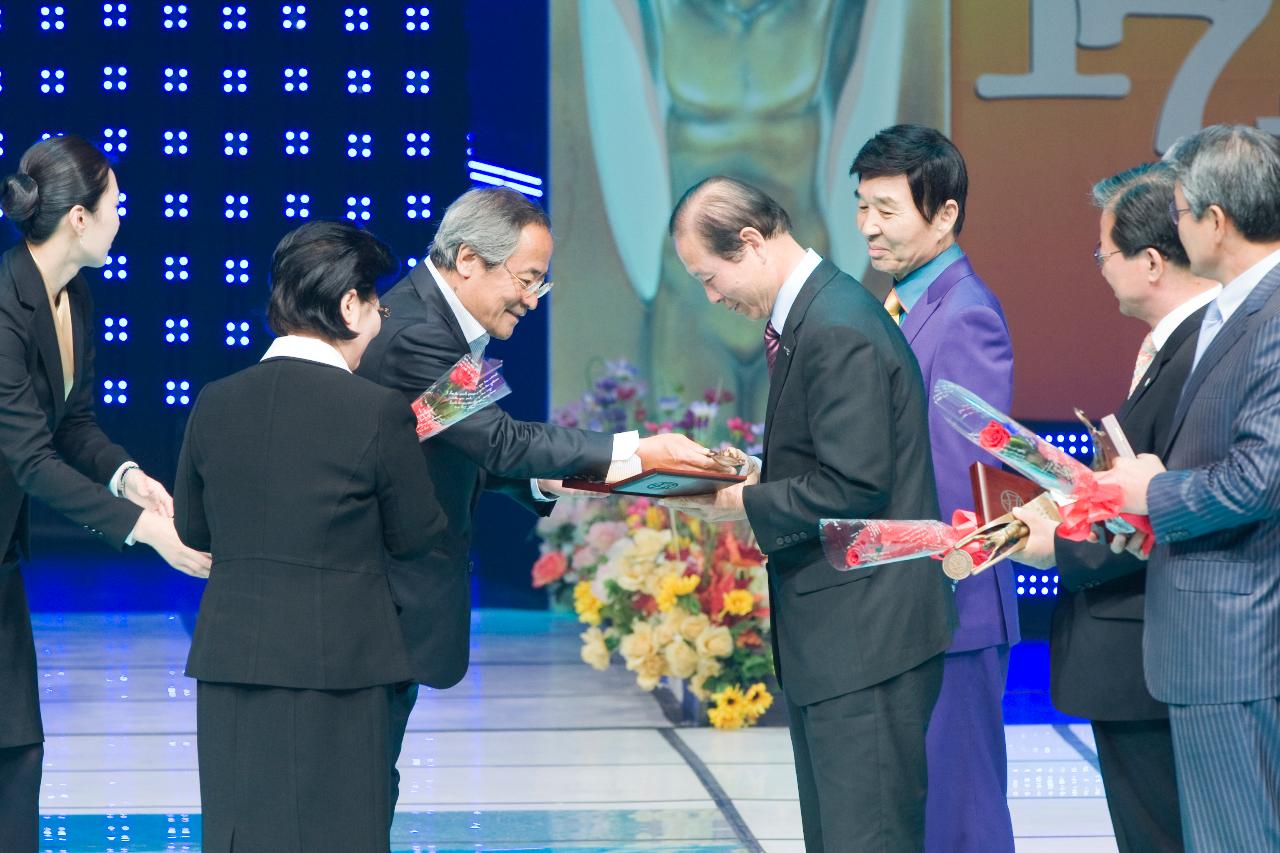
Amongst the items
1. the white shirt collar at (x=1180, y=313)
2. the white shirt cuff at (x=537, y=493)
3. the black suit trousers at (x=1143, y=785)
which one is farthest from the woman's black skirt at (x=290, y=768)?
the white shirt collar at (x=1180, y=313)

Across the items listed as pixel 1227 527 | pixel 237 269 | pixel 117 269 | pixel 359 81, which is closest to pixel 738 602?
pixel 237 269

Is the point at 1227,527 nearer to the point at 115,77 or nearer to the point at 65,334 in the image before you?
the point at 65,334

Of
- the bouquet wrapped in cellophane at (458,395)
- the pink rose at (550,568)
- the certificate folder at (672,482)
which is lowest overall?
the pink rose at (550,568)

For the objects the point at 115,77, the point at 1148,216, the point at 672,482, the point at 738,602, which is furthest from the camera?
the point at 115,77

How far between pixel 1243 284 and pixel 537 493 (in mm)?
1593

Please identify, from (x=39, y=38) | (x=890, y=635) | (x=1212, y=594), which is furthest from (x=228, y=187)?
(x=1212, y=594)

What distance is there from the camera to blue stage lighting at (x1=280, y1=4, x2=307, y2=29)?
6.63 metres

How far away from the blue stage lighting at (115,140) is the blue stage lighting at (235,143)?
40 centimetres

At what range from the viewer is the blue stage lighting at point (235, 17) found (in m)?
6.62

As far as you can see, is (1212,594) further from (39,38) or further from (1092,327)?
(39,38)

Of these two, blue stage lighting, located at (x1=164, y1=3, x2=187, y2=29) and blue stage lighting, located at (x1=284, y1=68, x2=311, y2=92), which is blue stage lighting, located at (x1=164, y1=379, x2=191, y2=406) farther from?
blue stage lighting, located at (x1=164, y1=3, x2=187, y2=29)

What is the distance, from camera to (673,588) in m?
5.23

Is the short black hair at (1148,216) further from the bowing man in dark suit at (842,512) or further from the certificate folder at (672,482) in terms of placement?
the certificate folder at (672,482)


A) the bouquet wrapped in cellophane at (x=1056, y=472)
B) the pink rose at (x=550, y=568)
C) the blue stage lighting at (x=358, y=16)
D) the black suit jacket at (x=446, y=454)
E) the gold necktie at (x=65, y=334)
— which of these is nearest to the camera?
the bouquet wrapped in cellophane at (x=1056, y=472)
